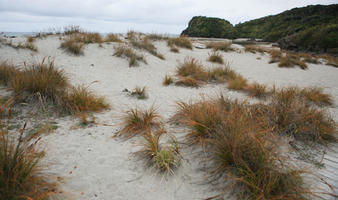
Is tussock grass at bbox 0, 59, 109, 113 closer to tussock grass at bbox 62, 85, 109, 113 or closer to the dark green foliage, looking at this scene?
tussock grass at bbox 62, 85, 109, 113

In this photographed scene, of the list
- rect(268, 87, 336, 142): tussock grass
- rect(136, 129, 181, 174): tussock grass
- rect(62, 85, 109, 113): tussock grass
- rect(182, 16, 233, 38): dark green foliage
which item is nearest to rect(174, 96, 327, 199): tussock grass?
rect(136, 129, 181, 174): tussock grass

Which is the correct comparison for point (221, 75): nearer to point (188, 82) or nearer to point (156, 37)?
point (188, 82)

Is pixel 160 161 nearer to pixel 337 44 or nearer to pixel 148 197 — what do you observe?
pixel 148 197

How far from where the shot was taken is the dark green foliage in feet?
135

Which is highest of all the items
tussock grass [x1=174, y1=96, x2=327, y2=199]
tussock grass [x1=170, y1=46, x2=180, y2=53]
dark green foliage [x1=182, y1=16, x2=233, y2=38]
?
dark green foliage [x1=182, y1=16, x2=233, y2=38]

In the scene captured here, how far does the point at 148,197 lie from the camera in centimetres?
150

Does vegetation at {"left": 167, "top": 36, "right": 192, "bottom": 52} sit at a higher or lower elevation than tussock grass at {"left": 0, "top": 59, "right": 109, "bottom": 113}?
higher

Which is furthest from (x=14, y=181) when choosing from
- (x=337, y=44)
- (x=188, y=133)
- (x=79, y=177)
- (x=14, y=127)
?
(x=337, y=44)

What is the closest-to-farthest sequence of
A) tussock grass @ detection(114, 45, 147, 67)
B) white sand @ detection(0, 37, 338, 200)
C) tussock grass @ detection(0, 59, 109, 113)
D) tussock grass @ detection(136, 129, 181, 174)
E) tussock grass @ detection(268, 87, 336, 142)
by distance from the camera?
white sand @ detection(0, 37, 338, 200) < tussock grass @ detection(136, 129, 181, 174) < tussock grass @ detection(268, 87, 336, 142) < tussock grass @ detection(0, 59, 109, 113) < tussock grass @ detection(114, 45, 147, 67)

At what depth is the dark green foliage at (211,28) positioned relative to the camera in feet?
135

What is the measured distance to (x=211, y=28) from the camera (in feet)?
137

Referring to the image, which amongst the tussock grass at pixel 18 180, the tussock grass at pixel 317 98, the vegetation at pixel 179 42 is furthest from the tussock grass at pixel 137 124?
the vegetation at pixel 179 42

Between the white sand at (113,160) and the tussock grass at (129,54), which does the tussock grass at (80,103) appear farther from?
the tussock grass at (129,54)

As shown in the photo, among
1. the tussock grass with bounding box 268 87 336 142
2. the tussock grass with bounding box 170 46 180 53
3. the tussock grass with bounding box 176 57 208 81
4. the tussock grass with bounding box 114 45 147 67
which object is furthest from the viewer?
the tussock grass with bounding box 170 46 180 53
